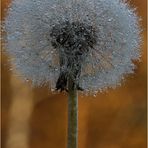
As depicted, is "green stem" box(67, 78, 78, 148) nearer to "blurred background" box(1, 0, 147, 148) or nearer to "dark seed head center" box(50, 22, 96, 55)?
"dark seed head center" box(50, 22, 96, 55)

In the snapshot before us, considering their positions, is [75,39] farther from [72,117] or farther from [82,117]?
[82,117]

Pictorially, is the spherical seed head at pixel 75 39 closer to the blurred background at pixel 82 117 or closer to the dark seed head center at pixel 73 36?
the dark seed head center at pixel 73 36

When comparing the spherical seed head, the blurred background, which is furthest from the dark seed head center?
the blurred background

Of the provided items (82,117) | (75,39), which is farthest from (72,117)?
(82,117)

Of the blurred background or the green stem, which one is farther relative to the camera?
the blurred background

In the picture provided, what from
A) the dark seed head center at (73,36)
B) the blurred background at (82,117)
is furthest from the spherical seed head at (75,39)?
the blurred background at (82,117)

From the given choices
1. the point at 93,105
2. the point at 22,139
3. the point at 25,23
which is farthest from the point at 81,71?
the point at 93,105
